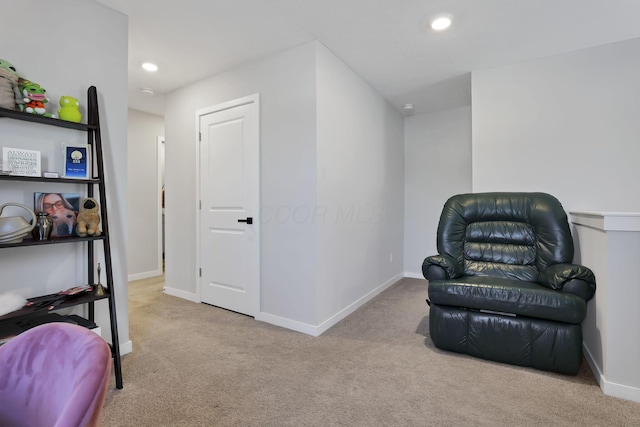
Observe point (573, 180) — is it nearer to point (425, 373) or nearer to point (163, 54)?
point (425, 373)

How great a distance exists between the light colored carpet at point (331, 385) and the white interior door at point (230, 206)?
1.65 ft

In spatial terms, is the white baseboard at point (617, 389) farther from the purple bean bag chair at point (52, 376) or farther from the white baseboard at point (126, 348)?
the white baseboard at point (126, 348)

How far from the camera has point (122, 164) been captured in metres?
2.23

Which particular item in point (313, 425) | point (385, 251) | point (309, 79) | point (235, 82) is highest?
point (235, 82)

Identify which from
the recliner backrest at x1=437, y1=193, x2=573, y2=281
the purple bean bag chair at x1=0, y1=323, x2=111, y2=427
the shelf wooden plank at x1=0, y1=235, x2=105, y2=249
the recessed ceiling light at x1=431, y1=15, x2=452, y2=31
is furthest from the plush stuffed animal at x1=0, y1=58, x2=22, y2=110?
the recliner backrest at x1=437, y1=193, x2=573, y2=281

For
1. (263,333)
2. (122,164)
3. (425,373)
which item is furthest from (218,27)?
(425,373)

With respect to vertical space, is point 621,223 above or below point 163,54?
below

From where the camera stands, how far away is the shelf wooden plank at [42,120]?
1.57 m

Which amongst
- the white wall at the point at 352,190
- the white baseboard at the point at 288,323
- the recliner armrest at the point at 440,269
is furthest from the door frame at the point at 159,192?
the recliner armrest at the point at 440,269

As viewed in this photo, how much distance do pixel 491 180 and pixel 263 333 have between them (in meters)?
2.70

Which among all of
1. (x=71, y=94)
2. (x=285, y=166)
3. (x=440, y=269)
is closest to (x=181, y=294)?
(x=285, y=166)

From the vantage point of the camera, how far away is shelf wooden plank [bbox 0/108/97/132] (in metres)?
1.57

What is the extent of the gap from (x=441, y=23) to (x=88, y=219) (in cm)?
284

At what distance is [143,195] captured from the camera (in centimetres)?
457
